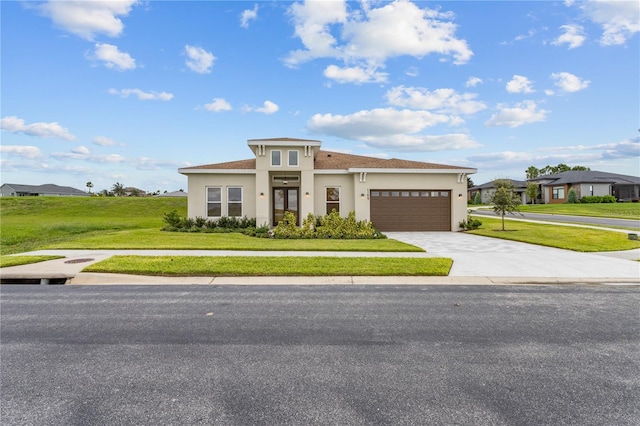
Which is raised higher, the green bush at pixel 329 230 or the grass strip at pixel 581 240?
the green bush at pixel 329 230

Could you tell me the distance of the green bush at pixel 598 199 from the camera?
44.3m

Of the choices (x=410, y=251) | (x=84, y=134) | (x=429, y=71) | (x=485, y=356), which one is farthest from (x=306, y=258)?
(x=84, y=134)

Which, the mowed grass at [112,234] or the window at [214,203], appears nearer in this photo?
the mowed grass at [112,234]

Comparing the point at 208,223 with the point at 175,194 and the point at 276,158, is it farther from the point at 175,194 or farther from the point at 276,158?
the point at 175,194

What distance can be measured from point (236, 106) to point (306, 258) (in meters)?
17.0

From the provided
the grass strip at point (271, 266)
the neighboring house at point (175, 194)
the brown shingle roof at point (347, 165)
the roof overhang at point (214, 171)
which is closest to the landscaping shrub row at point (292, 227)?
the roof overhang at point (214, 171)

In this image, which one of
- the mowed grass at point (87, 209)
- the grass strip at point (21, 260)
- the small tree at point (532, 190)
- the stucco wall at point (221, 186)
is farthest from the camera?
the small tree at point (532, 190)

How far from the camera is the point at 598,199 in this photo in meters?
44.7

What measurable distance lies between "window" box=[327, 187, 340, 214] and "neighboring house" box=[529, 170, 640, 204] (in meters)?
45.8

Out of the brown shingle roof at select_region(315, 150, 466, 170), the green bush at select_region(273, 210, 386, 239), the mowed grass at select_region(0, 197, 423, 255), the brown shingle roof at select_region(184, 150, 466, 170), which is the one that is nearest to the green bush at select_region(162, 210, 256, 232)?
the mowed grass at select_region(0, 197, 423, 255)

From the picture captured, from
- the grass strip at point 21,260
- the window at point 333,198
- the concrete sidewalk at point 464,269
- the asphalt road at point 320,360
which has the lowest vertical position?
the asphalt road at point 320,360

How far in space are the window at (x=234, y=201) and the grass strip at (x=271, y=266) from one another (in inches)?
378

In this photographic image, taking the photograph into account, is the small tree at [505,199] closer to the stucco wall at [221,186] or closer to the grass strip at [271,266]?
the grass strip at [271,266]

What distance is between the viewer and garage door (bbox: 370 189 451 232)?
19.5 m
